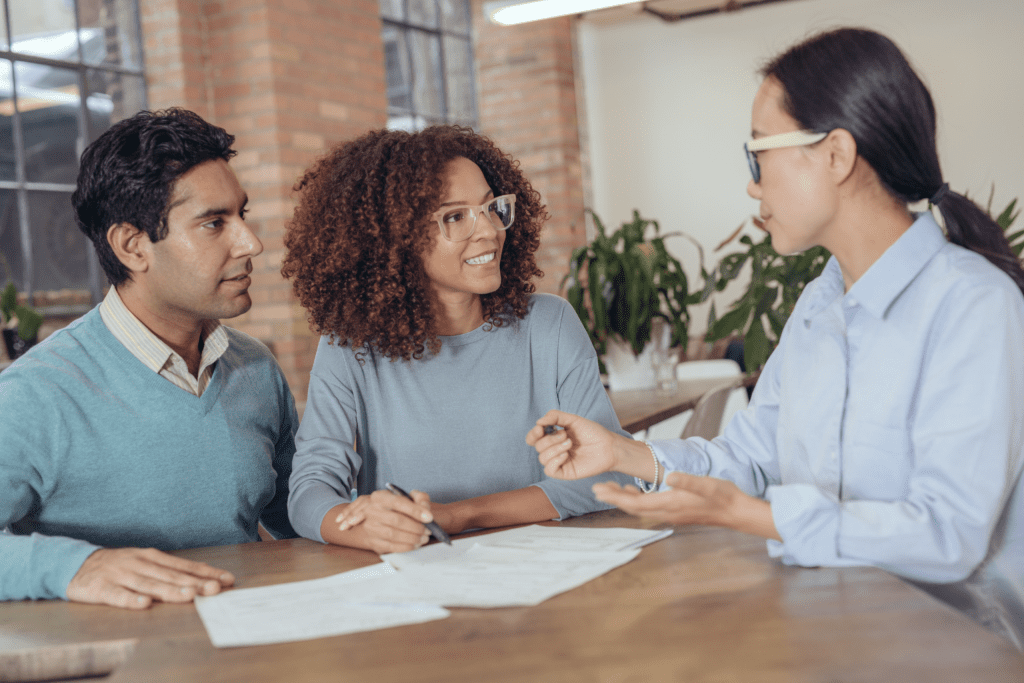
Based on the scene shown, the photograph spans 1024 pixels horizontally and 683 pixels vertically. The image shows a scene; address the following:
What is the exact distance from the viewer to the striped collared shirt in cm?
163

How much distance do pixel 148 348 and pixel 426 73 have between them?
5.39m

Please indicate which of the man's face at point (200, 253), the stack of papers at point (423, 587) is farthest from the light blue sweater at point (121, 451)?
the stack of papers at point (423, 587)

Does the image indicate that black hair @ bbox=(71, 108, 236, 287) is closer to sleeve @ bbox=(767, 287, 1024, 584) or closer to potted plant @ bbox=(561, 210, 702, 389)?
sleeve @ bbox=(767, 287, 1024, 584)

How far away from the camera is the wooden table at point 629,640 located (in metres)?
0.84

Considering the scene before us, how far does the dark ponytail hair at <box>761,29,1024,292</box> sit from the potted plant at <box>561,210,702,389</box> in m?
2.31

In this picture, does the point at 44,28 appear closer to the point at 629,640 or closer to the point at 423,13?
the point at 423,13

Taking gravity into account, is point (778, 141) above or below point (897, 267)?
above

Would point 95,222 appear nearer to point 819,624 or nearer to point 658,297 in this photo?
point 819,624

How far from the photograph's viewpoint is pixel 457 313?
6.05 ft

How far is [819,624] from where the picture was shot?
927 mm

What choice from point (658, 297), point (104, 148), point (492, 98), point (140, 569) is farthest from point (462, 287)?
point (492, 98)

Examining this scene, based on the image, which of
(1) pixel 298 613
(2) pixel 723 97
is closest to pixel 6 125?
(1) pixel 298 613

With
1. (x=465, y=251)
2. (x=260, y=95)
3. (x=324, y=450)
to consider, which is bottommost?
(x=324, y=450)

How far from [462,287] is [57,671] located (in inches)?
38.9
